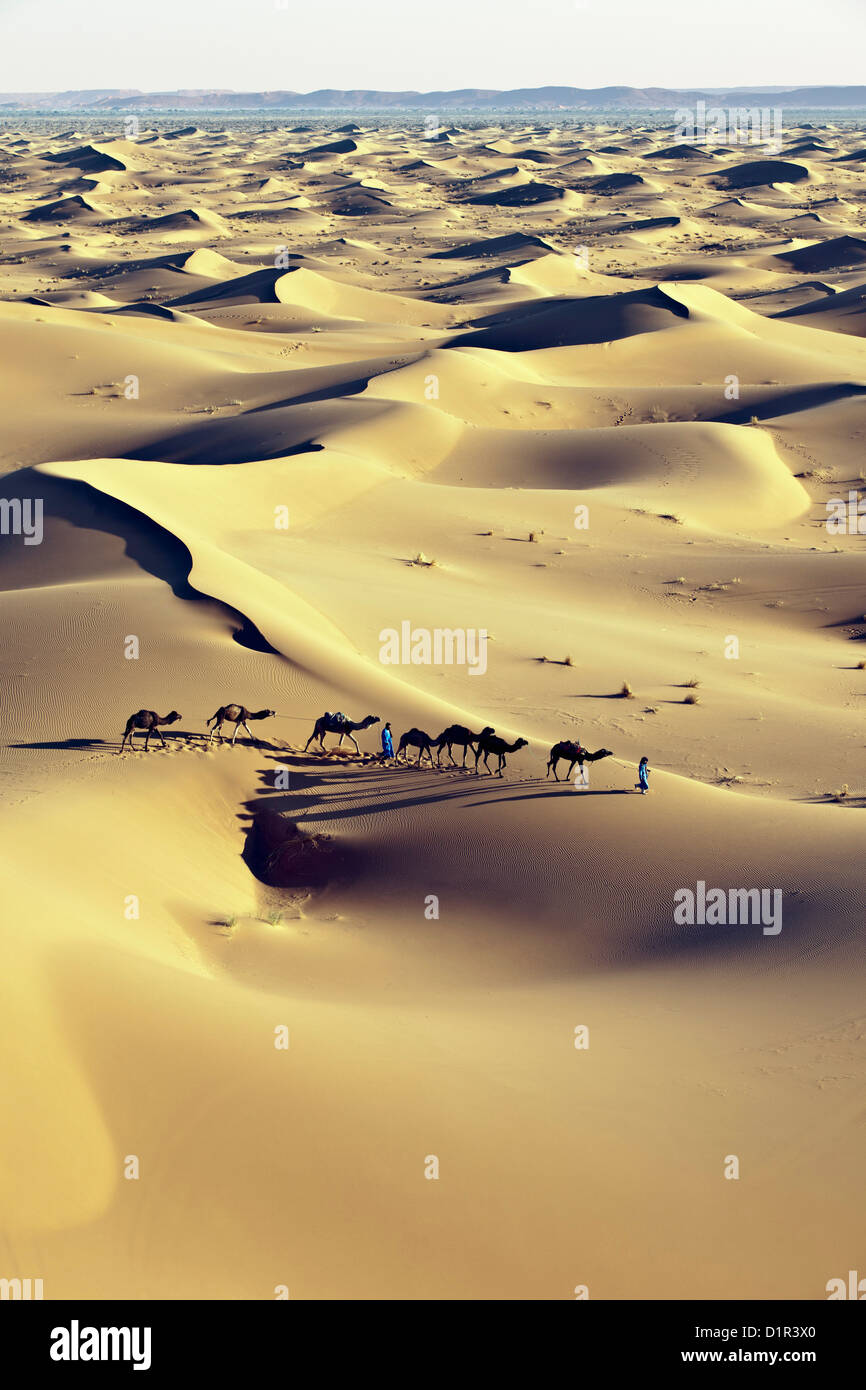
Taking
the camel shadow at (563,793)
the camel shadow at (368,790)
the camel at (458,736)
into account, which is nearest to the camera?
the camel shadow at (368,790)

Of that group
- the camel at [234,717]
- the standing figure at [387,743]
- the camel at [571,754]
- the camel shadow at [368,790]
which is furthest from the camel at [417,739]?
the camel at [234,717]

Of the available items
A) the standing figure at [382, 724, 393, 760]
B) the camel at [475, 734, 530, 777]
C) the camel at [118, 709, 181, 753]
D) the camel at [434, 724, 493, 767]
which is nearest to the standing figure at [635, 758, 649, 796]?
the camel at [475, 734, 530, 777]

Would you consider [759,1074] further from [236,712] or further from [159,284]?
[159,284]

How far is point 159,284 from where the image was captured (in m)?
64.4

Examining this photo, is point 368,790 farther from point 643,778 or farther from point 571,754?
point 643,778

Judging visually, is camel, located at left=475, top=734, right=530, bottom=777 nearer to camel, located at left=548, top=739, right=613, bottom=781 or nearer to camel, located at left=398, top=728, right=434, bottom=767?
camel, located at left=548, top=739, right=613, bottom=781

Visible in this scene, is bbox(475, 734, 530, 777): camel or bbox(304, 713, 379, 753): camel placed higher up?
bbox(304, 713, 379, 753): camel

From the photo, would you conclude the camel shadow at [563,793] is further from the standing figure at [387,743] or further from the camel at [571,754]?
the standing figure at [387,743]

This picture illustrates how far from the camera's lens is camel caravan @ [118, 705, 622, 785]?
12.8m

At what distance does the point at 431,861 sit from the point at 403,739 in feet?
6.10

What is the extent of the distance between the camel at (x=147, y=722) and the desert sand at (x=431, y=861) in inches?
8.2

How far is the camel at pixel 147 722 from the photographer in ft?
41.8

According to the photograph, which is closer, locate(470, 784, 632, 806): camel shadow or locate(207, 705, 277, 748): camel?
locate(470, 784, 632, 806): camel shadow

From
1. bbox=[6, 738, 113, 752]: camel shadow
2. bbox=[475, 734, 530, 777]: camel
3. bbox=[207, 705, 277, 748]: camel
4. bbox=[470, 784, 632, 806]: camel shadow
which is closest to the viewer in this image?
bbox=[470, 784, 632, 806]: camel shadow
